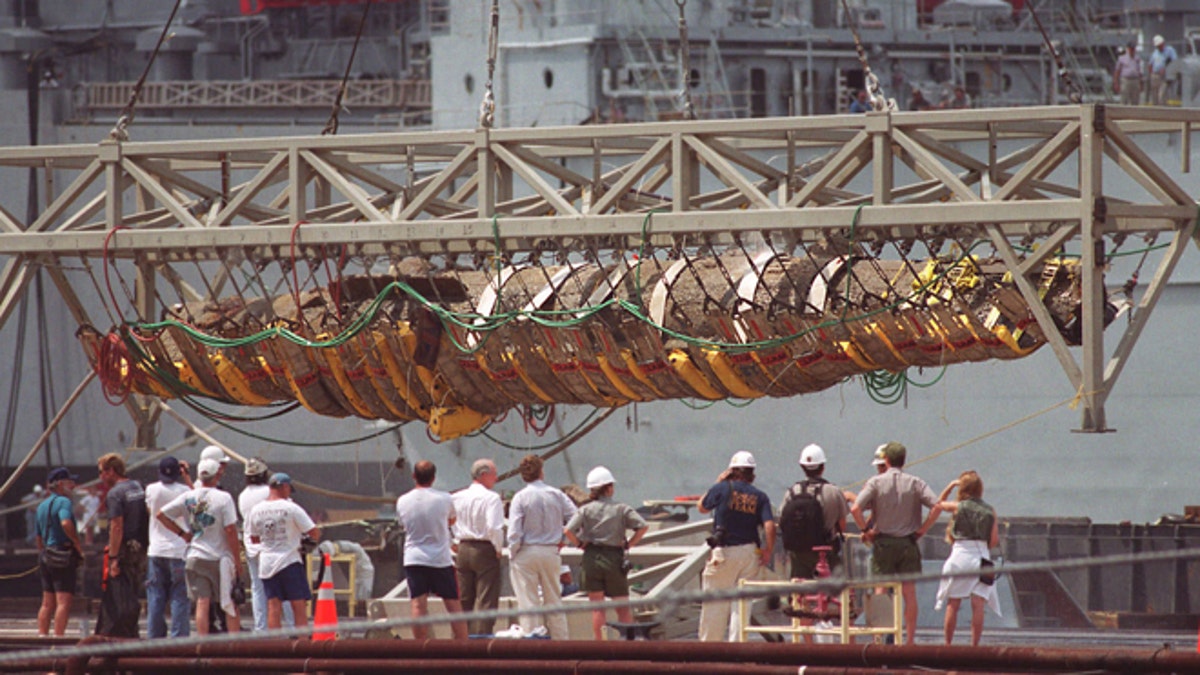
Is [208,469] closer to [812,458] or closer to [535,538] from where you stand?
[535,538]

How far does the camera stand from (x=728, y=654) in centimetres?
1224

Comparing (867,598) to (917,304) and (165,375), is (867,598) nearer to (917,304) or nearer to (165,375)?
(917,304)

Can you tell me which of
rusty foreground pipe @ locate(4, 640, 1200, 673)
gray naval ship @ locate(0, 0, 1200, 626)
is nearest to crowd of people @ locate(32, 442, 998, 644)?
rusty foreground pipe @ locate(4, 640, 1200, 673)

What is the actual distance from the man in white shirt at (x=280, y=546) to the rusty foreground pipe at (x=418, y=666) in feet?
5.33

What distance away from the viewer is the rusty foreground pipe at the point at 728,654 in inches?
450

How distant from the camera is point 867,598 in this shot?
15.2 metres

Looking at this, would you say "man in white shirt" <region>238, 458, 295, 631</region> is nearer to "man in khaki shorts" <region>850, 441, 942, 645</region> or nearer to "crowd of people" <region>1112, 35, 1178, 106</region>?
"man in khaki shorts" <region>850, 441, 942, 645</region>

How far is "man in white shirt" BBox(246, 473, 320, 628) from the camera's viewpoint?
1462cm

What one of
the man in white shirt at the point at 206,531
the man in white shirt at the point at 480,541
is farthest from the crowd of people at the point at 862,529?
the man in white shirt at the point at 206,531

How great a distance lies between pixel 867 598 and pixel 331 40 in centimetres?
2763

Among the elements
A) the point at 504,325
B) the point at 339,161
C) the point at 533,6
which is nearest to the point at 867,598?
the point at 504,325

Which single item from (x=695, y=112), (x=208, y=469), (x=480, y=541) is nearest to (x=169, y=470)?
(x=208, y=469)

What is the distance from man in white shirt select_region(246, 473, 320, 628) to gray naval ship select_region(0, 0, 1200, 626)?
6.87m

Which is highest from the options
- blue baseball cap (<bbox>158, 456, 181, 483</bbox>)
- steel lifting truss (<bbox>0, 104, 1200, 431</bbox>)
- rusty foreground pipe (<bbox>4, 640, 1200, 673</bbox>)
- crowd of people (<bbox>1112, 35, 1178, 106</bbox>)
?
crowd of people (<bbox>1112, 35, 1178, 106</bbox>)
